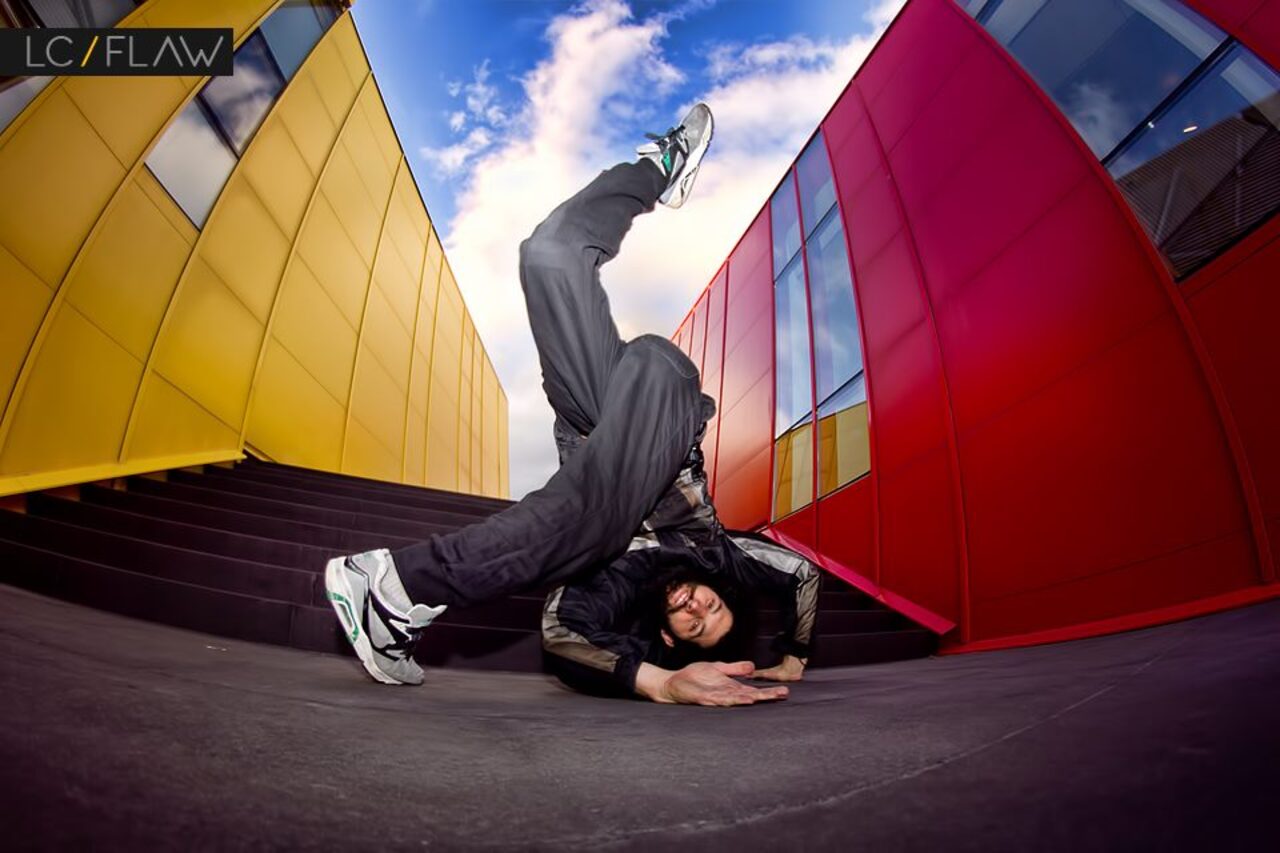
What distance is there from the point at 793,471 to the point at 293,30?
847 cm

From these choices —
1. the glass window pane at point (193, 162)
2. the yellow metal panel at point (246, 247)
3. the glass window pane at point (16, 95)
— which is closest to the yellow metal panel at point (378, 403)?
the yellow metal panel at point (246, 247)

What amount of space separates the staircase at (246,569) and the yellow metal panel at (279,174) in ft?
11.5

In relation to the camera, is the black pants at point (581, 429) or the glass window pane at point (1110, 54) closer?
the black pants at point (581, 429)

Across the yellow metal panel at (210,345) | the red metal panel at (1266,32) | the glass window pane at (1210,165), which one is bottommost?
the yellow metal panel at (210,345)

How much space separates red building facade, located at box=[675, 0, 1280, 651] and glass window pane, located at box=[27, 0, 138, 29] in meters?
6.97

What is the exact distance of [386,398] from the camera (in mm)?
9359

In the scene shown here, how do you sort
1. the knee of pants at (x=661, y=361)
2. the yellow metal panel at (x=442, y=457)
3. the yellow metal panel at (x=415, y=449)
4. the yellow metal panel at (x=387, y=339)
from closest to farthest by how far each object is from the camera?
the knee of pants at (x=661, y=361) → the yellow metal panel at (x=387, y=339) → the yellow metal panel at (x=415, y=449) → the yellow metal panel at (x=442, y=457)

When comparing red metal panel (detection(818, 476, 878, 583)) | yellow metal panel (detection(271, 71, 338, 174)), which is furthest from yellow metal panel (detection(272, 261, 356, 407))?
red metal panel (detection(818, 476, 878, 583))

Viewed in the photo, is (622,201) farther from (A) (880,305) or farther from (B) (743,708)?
(A) (880,305)

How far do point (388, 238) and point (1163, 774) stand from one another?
10991mm

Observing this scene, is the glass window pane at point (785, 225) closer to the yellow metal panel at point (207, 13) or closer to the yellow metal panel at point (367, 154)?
the yellow metal panel at point (367, 154)

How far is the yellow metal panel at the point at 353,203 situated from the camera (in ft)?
26.0

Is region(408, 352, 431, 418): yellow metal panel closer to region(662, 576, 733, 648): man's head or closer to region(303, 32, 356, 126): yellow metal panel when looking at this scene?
region(303, 32, 356, 126): yellow metal panel

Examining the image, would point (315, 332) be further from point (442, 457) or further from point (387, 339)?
point (442, 457)
